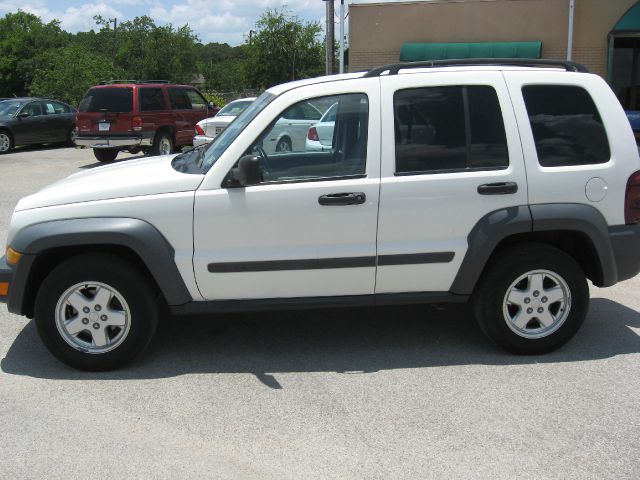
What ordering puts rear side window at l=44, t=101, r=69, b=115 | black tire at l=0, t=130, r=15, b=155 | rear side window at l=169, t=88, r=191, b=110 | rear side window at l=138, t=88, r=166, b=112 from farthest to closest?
rear side window at l=44, t=101, r=69, b=115, black tire at l=0, t=130, r=15, b=155, rear side window at l=169, t=88, r=191, b=110, rear side window at l=138, t=88, r=166, b=112

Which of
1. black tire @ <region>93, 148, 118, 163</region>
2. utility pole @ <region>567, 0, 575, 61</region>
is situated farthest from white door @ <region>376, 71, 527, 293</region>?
utility pole @ <region>567, 0, 575, 61</region>

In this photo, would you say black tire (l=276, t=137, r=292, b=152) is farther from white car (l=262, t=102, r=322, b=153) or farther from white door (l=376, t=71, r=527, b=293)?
white door (l=376, t=71, r=527, b=293)

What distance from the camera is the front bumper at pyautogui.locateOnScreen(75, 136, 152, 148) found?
602 inches

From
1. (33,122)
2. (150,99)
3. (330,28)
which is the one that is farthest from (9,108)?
(330,28)

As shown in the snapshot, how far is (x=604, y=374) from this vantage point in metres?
4.36

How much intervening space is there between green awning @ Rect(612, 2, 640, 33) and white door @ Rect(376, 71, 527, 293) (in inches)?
741

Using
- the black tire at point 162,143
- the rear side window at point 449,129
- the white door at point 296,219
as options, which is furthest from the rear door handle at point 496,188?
the black tire at point 162,143

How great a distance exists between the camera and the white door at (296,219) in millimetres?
4227

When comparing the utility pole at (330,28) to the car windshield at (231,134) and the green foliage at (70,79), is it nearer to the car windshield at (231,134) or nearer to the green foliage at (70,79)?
the green foliage at (70,79)

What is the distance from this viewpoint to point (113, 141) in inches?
603

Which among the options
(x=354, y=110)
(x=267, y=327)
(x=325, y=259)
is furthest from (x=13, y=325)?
(x=354, y=110)

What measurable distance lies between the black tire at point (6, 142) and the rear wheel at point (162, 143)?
17.1ft

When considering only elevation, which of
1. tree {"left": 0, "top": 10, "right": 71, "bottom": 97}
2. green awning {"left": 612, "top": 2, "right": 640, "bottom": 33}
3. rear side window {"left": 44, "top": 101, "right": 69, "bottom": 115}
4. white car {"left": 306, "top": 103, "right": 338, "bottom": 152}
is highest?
tree {"left": 0, "top": 10, "right": 71, "bottom": 97}

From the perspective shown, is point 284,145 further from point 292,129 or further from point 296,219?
point 296,219
